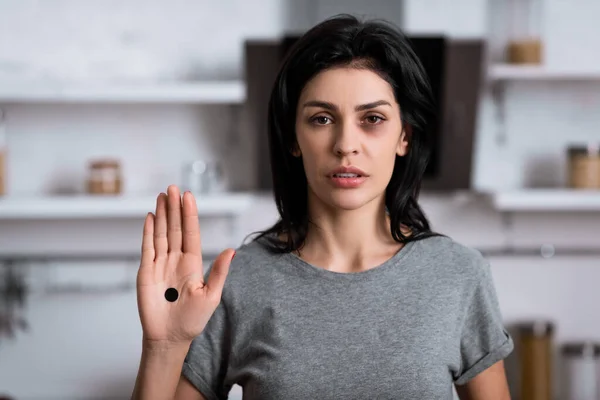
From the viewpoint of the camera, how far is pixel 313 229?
1025mm

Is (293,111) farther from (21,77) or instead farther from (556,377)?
(556,377)

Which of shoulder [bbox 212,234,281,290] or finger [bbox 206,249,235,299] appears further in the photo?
shoulder [bbox 212,234,281,290]

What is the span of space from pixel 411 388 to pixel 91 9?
1.65m

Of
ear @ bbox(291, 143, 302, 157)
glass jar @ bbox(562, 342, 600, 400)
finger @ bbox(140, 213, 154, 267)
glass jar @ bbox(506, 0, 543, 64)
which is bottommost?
glass jar @ bbox(562, 342, 600, 400)

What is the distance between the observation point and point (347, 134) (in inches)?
36.9

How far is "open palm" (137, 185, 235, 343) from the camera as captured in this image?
0.88 metres

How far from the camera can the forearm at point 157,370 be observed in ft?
2.92

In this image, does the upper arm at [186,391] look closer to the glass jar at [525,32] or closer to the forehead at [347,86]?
the forehead at [347,86]

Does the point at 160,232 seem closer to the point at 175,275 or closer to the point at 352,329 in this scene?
the point at 175,275

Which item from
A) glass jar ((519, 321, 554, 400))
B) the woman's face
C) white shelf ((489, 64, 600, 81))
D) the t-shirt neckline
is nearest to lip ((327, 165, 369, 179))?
the woman's face

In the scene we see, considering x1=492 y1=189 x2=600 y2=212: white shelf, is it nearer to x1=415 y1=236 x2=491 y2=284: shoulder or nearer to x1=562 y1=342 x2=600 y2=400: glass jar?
x1=562 y1=342 x2=600 y2=400: glass jar

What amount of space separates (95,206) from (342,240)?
1.21 m

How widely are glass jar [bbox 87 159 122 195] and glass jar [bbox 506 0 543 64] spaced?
1076mm

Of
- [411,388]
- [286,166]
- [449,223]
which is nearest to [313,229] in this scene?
[286,166]
